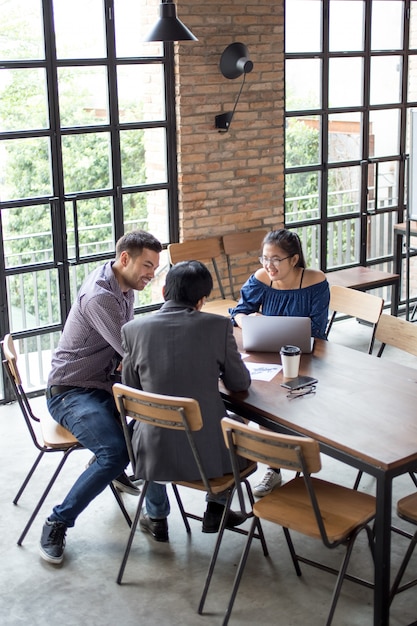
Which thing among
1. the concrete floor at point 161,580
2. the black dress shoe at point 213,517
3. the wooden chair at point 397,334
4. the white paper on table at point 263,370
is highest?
the wooden chair at point 397,334

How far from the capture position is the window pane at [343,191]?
699 cm

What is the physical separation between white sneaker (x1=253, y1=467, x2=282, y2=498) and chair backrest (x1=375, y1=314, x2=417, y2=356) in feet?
2.91

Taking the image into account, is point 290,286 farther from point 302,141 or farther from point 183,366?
point 302,141

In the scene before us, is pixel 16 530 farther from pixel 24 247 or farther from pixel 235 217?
pixel 235 217

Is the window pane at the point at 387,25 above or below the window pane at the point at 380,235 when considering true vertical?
above

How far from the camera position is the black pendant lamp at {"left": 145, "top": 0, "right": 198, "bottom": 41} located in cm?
466

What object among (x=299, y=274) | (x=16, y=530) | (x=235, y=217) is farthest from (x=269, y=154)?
(x=16, y=530)

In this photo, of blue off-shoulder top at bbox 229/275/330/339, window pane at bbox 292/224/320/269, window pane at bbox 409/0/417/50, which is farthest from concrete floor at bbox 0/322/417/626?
window pane at bbox 409/0/417/50

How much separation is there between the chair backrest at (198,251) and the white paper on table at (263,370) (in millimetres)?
2053

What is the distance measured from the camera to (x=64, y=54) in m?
5.40

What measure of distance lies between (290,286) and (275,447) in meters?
1.60

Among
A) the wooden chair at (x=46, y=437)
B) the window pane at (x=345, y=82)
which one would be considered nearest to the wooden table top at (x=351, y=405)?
the wooden chair at (x=46, y=437)

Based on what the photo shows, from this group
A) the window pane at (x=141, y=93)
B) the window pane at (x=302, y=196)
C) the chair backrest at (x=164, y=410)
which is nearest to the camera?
the chair backrest at (x=164, y=410)

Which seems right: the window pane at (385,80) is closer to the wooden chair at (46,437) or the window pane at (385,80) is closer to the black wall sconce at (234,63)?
the black wall sconce at (234,63)
